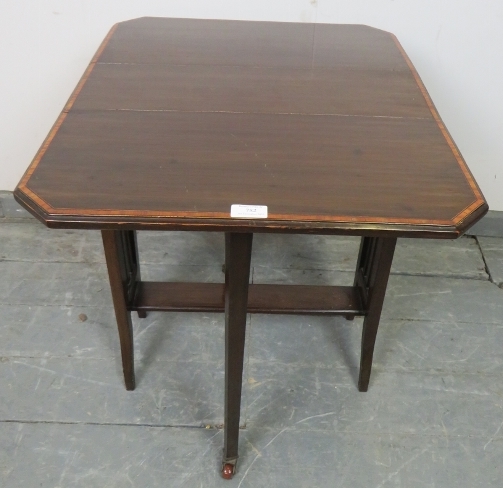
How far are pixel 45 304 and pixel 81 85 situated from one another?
3.02ft

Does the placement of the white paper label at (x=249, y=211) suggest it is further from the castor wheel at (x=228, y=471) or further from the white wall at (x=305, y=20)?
the white wall at (x=305, y=20)

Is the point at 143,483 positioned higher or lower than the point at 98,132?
lower

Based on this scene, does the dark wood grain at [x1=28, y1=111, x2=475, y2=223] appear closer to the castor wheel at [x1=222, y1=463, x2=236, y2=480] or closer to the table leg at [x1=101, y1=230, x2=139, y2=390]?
the table leg at [x1=101, y1=230, x2=139, y2=390]

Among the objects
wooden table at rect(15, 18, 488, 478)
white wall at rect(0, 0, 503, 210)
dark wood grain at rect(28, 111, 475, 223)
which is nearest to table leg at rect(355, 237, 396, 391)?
wooden table at rect(15, 18, 488, 478)

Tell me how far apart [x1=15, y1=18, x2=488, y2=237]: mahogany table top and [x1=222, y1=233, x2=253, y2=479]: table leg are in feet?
0.47

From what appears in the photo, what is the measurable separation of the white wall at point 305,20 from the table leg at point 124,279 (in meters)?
0.83

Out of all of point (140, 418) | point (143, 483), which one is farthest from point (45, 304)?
point (143, 483)

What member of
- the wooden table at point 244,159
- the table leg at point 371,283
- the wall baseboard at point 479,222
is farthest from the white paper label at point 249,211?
the wall baseboard at point 479,222

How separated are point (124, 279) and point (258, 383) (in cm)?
55

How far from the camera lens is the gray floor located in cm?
150

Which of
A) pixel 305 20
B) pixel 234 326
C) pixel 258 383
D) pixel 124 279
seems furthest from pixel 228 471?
pixel 305 20

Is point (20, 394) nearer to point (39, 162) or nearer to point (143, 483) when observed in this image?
point (143, 483)

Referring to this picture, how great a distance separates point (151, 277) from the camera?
213cm

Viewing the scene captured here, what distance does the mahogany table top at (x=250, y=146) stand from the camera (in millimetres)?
970
